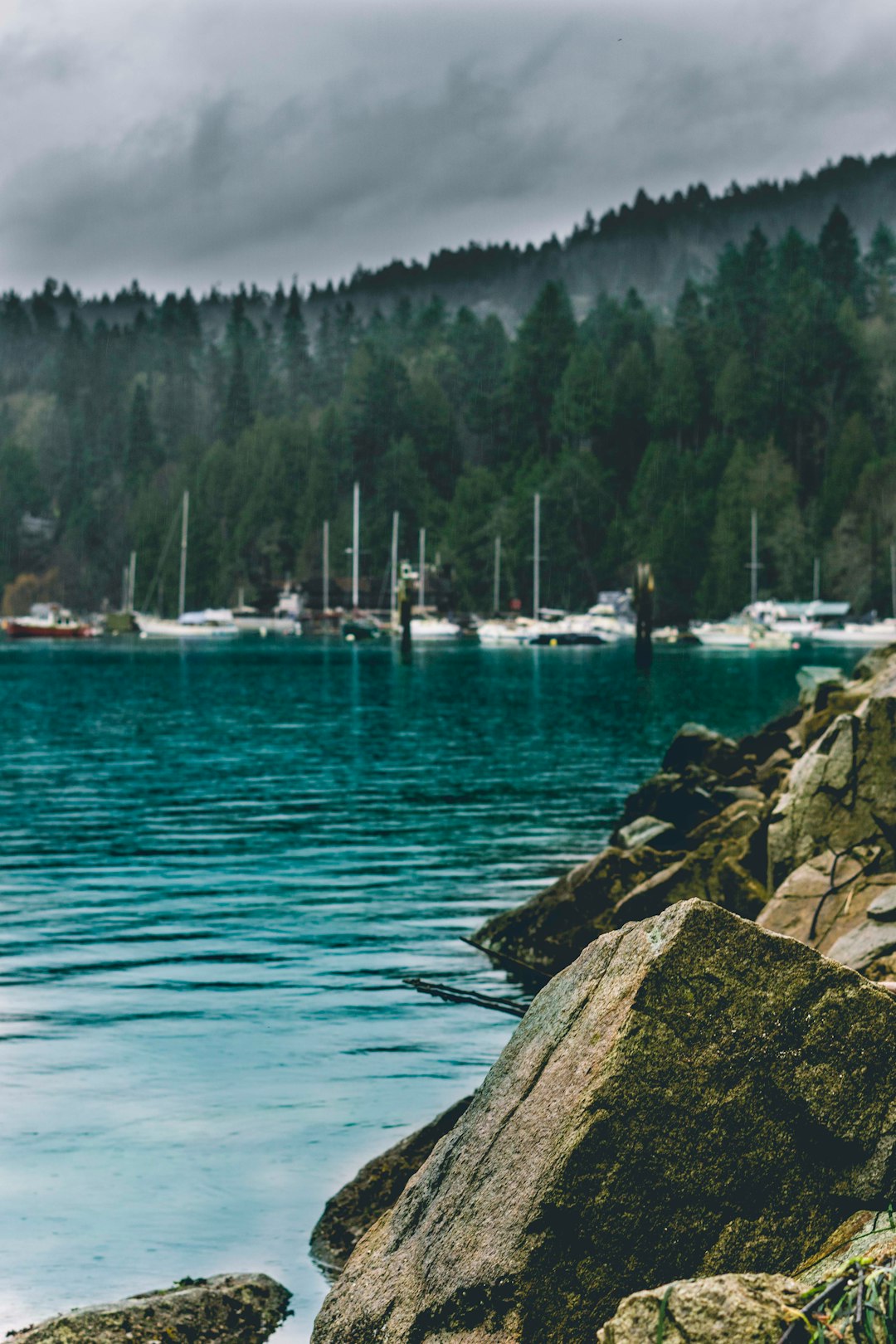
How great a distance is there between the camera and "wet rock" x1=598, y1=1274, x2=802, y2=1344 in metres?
5.20

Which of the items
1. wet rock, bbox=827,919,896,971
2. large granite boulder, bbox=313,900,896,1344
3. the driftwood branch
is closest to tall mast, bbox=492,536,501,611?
the driftwood branch

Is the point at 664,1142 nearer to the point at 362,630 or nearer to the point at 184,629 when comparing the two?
the point at 362,630

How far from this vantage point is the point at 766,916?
1573 centimetres

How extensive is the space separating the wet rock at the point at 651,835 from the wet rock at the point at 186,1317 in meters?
12.5

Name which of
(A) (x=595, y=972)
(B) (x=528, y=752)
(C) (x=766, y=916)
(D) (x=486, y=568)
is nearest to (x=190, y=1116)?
(C) (x=766, y=916)

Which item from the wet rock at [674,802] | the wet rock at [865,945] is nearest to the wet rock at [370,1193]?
the wet rock at [865,945]

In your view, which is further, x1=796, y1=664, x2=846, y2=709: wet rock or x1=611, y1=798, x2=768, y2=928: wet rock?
x1=796, y1=664, x2=846, y2=709: wet rock

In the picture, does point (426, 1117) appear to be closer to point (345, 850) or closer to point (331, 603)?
point (345, 850)

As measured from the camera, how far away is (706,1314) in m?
5.25

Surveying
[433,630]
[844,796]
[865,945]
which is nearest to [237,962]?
[844,796]

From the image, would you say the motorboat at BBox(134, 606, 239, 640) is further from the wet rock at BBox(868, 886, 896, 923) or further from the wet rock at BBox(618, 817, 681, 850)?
the wet rock at BBox(868, 886, 896, 923)

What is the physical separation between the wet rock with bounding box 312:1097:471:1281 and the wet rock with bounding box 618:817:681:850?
10.8 metres

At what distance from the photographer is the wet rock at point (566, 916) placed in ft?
60.2

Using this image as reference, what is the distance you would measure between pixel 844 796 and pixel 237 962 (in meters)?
7.26
